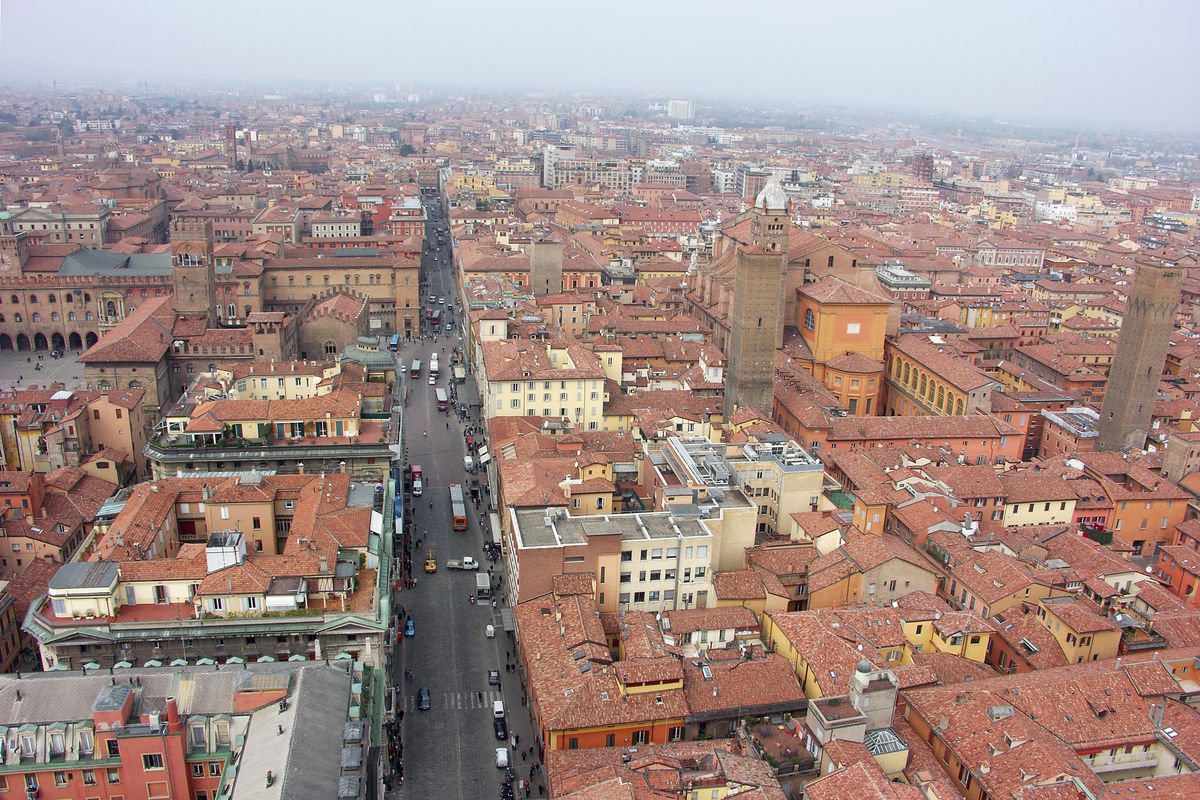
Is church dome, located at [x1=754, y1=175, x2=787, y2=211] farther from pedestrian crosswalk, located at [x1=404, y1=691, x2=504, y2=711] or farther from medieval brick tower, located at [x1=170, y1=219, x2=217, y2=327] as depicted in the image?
pedestrian crosswalk, located at [x1=404, y1=691, x2=504, y2=711]

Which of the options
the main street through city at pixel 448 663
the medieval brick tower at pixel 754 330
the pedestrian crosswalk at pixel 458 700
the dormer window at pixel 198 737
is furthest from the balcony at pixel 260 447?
the medieval brick tower at pixel 754 330

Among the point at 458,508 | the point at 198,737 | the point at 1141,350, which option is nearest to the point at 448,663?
A: the point at 458,508

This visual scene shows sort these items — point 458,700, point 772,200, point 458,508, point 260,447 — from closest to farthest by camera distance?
point 458,700
point 260,447
point 458,508
point 772,200

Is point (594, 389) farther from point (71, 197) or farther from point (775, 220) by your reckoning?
point (71, 197)

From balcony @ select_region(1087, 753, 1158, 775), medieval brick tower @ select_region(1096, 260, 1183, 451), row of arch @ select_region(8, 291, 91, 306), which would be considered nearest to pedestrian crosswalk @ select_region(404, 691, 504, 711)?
balcony @ select_region(1087, 753, 1158, 775)

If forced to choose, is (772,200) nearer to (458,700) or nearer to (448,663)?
(448,663)

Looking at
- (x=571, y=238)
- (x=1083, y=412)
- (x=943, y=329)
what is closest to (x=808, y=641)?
(x=1083, y=412)

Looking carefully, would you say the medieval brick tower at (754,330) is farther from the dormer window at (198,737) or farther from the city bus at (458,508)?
the dormer window at (198,737)
